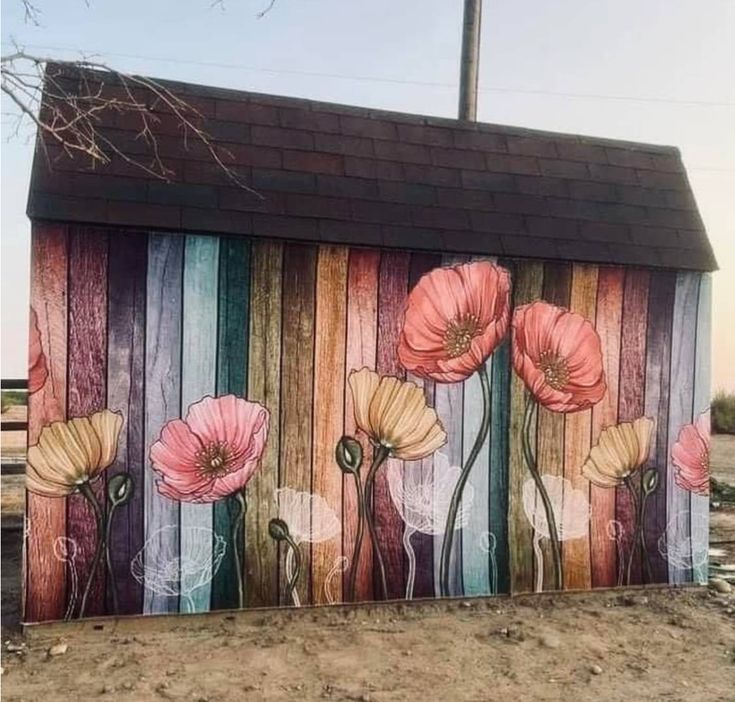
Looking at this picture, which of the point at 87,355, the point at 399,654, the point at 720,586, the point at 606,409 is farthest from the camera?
the point at 720,586

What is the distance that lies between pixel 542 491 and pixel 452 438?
0.78 meters

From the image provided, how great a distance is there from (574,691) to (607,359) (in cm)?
237

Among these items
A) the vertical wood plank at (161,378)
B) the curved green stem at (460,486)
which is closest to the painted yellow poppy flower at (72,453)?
the vertical wood plank at (161,378)

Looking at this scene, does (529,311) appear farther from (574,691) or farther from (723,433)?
(723,433)

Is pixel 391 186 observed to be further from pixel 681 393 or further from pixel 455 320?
pixel 681 393

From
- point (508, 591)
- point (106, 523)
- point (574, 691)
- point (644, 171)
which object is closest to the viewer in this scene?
point (574, 691)

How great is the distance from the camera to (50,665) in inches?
153

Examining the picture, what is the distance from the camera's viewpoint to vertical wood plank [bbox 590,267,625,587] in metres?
5.22

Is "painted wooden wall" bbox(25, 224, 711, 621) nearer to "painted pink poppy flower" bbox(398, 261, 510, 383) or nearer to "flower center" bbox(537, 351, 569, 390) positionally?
"painted pink poppy flower" bbox(398, 261, 510, 383)

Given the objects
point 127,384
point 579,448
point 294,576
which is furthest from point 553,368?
point 127,384

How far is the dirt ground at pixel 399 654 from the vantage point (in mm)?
3688

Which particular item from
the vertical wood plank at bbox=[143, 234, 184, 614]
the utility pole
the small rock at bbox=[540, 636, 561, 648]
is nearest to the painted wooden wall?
the vertical wood plank at bbox=[143, 234, 184, 614]

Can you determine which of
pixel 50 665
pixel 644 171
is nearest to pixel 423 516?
pixel 50 665

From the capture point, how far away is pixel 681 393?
17.7 feet
